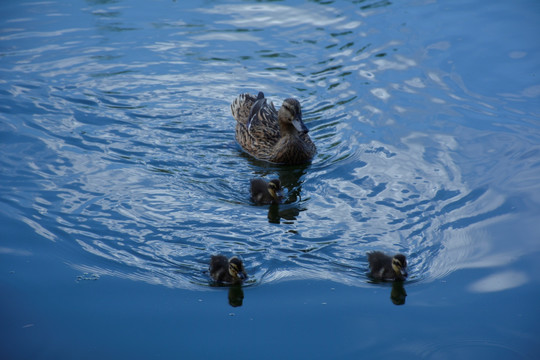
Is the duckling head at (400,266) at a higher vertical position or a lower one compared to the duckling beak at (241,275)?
higher

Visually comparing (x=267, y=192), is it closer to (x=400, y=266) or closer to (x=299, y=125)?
(x=299, y=125)

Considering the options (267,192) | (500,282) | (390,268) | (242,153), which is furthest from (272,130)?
(500,282)

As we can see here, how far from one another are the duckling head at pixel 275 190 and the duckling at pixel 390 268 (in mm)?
1493

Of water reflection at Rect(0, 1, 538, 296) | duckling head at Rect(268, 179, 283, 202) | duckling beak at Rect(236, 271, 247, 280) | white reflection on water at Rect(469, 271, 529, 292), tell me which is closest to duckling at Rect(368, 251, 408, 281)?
water reflection at Rect(0, 1, 538, 296)

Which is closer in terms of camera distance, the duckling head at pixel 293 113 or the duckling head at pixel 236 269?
the duckling head at pixel 236 269

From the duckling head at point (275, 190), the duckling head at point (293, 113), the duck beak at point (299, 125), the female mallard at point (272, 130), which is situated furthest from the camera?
the female mallard at point (272, 130)

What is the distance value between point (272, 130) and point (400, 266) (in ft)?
10.4

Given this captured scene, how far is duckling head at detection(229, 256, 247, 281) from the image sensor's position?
494cm

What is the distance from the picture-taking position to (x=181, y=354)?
4336 mm

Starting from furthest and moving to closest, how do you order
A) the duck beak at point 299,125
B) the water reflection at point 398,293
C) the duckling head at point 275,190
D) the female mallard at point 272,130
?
the female mallard at point 272,130 → the duck beak at point 299,125 → the duckling head at point 275,190 → the water reflection at point 398,293

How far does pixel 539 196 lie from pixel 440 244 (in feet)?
4.12

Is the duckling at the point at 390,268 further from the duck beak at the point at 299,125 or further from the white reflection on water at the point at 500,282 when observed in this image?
the duck beak at the point at 299,125

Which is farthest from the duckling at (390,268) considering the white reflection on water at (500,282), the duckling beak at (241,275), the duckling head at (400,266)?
the duckling beak at (241,275)

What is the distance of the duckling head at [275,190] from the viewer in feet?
20.6
